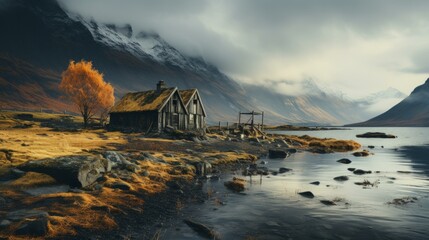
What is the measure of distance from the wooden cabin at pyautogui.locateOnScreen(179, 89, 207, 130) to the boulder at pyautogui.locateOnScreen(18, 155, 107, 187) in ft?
144

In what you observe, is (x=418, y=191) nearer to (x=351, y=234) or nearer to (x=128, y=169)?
(x=351, y=234)

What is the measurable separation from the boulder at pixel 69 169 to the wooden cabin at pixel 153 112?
119ft

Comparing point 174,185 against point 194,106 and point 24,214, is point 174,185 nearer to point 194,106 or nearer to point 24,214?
point 24,214

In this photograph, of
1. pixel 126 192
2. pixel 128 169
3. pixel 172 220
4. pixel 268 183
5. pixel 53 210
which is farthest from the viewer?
pixel 268 183

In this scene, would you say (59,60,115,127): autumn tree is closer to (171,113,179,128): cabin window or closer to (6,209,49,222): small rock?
(171,113,179,128): cabin window

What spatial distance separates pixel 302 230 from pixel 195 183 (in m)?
10.6

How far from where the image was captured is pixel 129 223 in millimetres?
15086

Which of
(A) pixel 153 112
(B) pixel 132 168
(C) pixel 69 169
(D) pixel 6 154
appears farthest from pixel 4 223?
(A) pixel 153 112

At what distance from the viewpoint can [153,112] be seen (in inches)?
2263

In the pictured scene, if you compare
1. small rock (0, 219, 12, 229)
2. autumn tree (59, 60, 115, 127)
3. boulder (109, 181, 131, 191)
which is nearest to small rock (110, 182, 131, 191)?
boulder (109, 181, 131, 191)

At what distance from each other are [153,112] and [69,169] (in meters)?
39.3

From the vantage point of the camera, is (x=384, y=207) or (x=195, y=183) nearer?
(x=384, y=207)

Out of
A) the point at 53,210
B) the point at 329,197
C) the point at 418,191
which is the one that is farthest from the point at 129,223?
the point at 418,191

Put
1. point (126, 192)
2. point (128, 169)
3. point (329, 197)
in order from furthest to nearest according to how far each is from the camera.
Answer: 1. point (128, 169)
2. point (329, 197)
3. point (126, 192)
